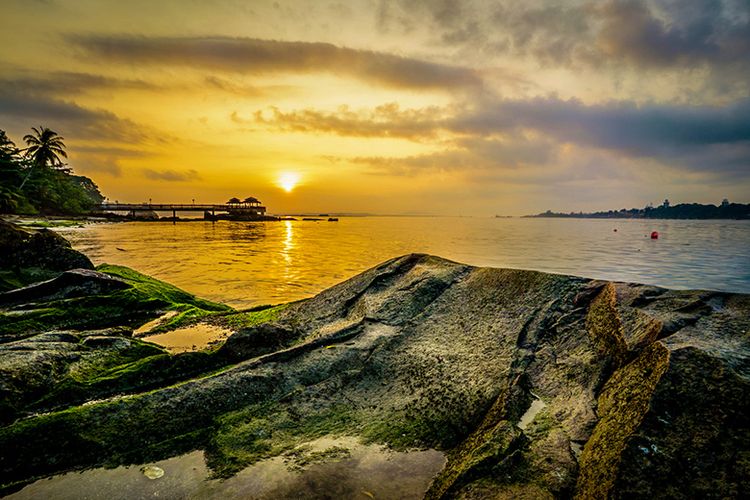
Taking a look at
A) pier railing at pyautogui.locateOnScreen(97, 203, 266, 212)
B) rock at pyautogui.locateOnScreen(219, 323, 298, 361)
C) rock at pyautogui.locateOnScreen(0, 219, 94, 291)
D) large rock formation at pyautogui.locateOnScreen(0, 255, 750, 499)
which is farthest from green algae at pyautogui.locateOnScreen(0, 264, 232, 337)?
pier railing at pyautogui.locateOnScreen(97, 203, 266, 212)

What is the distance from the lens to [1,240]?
445 inches

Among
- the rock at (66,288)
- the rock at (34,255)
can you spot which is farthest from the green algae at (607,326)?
the rock at (34,255)

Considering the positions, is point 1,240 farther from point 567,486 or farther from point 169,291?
point 567,486

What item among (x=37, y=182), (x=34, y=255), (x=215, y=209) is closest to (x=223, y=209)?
(x=215, y=209)

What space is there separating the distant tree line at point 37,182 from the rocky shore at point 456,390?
6819 cm

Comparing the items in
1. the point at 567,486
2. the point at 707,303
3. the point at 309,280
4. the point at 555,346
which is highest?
the point at 707,303

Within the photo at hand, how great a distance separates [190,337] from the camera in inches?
313

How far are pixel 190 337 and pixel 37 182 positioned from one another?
8205 cm

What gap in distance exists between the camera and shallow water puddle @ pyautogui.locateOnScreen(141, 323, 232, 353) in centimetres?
735

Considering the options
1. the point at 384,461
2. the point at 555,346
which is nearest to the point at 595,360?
the point at 555,346

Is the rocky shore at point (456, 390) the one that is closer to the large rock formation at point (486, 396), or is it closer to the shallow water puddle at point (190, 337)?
the large rock formation at point (486, 396)

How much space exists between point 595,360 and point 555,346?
0.61 meters

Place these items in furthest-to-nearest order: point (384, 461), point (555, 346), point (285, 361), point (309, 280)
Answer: point (309, 280), point (285, 361), point (555, 346), point (384, 461)

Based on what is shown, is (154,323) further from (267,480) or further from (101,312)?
(267,480)
